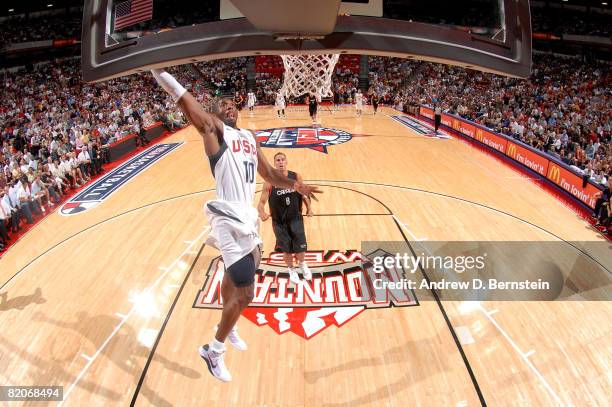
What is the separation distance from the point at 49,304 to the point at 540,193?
10835 millimetres

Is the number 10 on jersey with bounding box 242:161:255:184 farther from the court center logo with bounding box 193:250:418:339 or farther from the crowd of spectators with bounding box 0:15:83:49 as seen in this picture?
the crowd of spectators with bounding box 0:15:83:49

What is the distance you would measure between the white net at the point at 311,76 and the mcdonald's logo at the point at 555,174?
6658mm

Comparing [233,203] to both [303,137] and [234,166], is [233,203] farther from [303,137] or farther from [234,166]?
[303,137]

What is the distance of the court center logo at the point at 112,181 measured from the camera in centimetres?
984

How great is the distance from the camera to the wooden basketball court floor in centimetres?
423

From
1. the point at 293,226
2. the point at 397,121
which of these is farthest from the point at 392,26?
the point at 397,121

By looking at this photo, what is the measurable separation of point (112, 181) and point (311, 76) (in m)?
7.01

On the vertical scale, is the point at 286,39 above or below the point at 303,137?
above

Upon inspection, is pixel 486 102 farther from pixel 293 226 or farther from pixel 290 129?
pixel 293 226

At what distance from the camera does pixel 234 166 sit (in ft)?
9.43

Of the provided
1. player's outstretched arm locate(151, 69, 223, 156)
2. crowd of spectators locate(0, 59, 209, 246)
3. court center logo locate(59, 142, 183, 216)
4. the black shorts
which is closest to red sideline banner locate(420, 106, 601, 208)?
the black shorts

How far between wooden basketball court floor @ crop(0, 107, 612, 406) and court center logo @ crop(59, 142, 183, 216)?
0.64 meters

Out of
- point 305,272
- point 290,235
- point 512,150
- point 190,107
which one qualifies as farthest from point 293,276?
point 512,150

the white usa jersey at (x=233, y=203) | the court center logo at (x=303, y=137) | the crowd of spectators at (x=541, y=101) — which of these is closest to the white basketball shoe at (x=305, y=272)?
the white usa jersey at (x=233, y=203)
